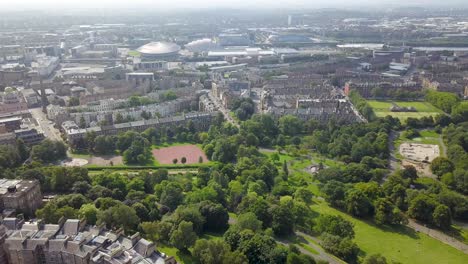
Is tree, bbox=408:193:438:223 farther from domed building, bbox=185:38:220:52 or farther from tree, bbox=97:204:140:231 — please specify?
domed building, bbox=185:38:220:52

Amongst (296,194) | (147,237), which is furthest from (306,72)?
(147,237)

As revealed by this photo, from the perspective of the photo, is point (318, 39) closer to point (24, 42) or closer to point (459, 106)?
point (459, 106)

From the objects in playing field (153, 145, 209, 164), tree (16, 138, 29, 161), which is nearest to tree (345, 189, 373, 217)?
playing field (153, 145, 209, 164)

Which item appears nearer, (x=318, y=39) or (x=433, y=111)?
(x=433, y=111)

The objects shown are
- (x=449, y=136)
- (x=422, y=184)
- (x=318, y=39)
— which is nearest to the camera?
(x=422, y=184)

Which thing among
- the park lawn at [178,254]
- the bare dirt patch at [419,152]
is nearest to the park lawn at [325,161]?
the bare dirt patch at [419,152]

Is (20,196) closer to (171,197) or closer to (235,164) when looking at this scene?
(171,197)
